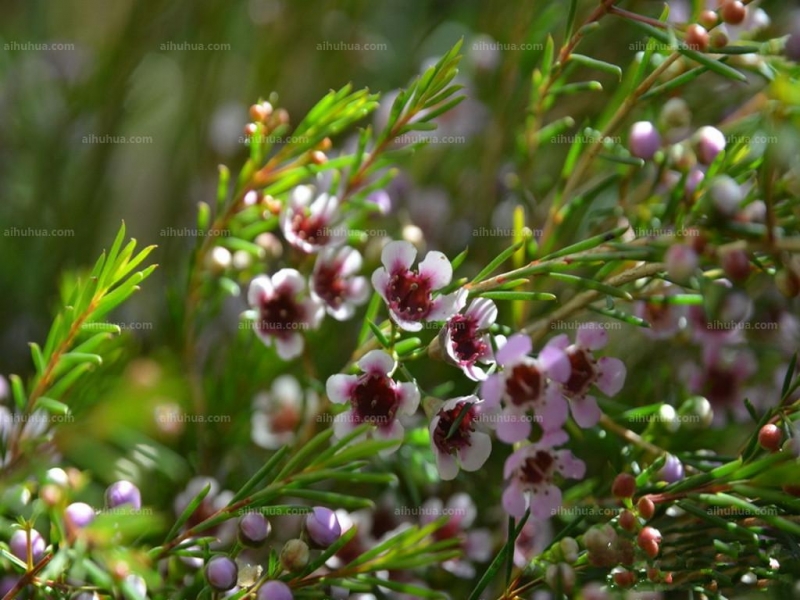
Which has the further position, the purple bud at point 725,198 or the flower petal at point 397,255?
the flower petal at point 397,255

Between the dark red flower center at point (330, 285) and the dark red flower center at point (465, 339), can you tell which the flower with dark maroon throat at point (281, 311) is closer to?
the dark red flower center at point (330, 285)

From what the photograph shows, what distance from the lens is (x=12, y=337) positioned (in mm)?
1001

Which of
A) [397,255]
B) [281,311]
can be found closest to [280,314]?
[281,311]

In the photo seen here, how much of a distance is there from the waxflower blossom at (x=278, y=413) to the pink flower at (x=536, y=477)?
0.31m

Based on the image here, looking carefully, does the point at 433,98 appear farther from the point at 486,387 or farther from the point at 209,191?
the point at 209,191

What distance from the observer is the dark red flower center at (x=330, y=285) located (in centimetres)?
64

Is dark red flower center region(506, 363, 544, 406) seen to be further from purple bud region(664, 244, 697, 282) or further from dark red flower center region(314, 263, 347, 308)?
dark red flower center region(314, 263, 347, 308)

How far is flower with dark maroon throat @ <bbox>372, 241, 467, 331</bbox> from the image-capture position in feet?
1.66

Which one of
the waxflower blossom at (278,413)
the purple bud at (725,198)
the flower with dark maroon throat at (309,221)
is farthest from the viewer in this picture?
the waxflower blossom at (278,413)

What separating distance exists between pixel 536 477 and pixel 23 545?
36cm

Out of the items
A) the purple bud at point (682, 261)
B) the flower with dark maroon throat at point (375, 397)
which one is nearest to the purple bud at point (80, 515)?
the flower with dark maroon throat at point (375, 397)

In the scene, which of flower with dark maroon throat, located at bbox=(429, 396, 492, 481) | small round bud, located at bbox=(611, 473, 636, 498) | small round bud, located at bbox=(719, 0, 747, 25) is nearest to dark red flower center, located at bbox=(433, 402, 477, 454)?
flower with dark maroon throat, located at bbox=(429, 396, 492, 481)

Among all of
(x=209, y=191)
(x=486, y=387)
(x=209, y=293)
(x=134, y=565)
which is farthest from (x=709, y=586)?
(x=209, y=191)

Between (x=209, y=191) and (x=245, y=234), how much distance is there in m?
0.50
